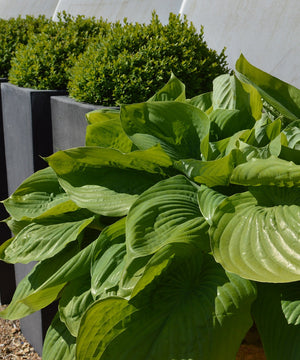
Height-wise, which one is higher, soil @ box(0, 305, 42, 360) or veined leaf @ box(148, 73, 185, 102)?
veined leaf @ box(148, 73, 185, 102)

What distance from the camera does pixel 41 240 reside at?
1662mm

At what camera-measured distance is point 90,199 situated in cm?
152

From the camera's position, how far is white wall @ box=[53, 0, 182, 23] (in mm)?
5602

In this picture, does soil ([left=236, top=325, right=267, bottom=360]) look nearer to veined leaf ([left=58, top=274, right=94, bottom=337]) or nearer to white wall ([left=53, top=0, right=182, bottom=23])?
veined leaf ([left=58, top=274, right=94, bottom=337])

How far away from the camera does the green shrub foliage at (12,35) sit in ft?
12.8

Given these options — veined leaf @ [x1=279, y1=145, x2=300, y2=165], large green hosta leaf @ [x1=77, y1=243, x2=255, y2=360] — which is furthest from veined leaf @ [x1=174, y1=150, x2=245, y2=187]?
large green hosta leaf @ [x1=77, y1=243, x2=255, y2=360]

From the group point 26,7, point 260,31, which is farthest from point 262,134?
point 26,7

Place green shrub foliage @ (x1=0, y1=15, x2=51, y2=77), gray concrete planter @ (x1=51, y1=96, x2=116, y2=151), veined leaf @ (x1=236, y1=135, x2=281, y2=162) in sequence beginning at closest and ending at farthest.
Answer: veined leaf @ (x1=236, y1=135, x2=281, y2=162) < gray concrete planter @ (x1=51, y1=96, x2=116, y2=151) < green shrub foliage @ (x1=0, y1=15, x2=51, y2=77)

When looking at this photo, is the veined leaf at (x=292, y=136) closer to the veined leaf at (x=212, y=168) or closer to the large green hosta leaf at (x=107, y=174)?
the veined leaf at (x=212, y=168)

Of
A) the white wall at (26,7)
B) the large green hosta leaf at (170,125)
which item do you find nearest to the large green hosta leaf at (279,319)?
the large green hosta leaf at (170,125)

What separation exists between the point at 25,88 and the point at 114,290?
1.96m

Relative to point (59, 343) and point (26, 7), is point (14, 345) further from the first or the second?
point (26, 7)

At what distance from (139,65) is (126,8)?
4.22 meters

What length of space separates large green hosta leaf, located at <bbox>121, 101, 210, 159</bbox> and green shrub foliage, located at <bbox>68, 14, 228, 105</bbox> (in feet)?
2.90
